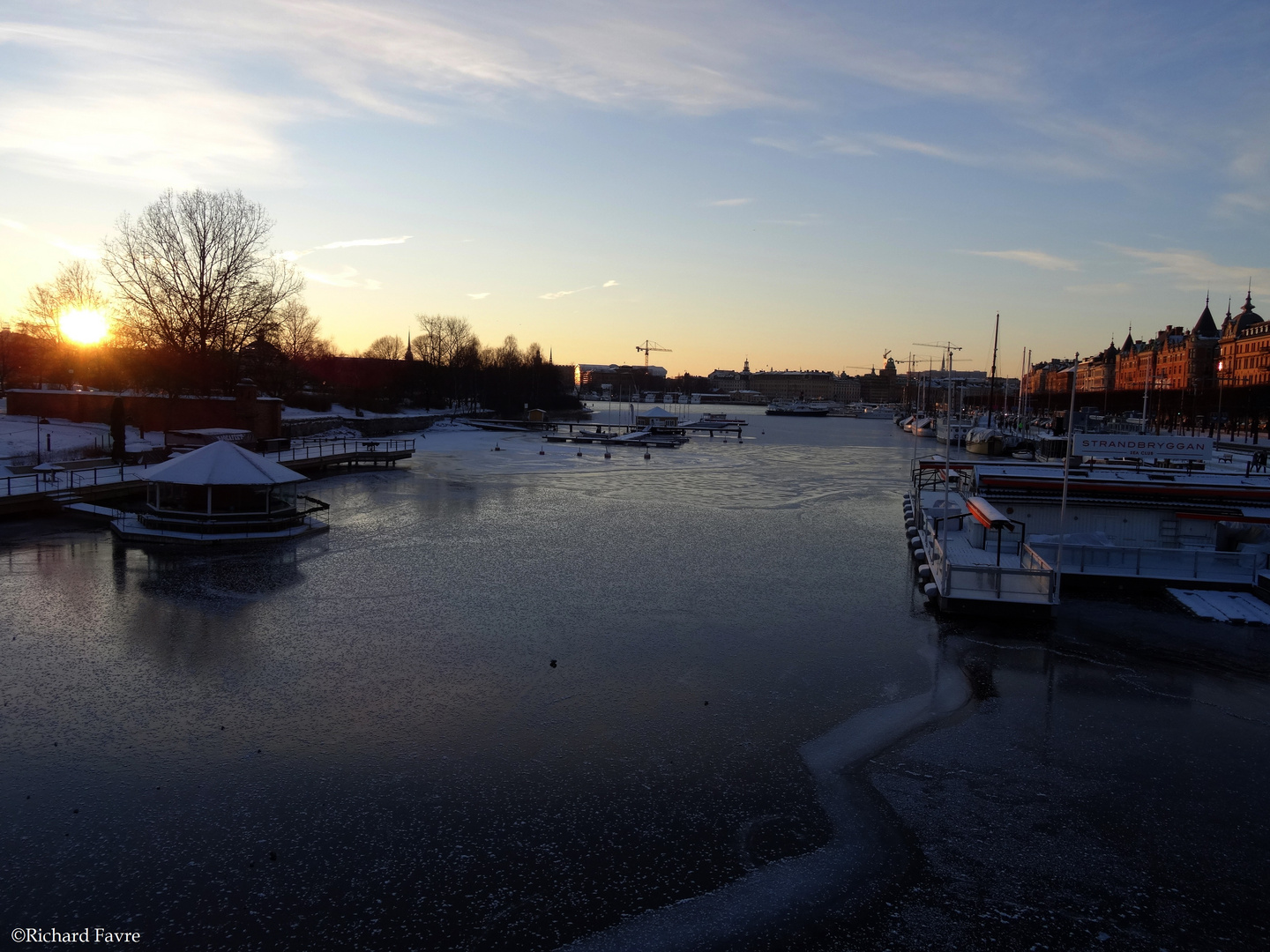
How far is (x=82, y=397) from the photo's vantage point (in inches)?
1796

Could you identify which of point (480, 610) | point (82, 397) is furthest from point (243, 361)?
point (480, 610)

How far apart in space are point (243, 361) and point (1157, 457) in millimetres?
57462

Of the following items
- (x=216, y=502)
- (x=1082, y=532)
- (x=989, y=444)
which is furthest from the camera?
(x=989, y=444)

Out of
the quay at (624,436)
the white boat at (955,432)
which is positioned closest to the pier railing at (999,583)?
the quay at (624,436)

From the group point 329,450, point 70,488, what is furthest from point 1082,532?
point 329,450

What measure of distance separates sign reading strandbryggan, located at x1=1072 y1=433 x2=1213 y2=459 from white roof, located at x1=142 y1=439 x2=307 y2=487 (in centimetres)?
2906

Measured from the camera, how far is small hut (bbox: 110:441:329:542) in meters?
25.3

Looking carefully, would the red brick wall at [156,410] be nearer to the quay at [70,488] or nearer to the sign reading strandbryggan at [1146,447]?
the quay at [70,488]

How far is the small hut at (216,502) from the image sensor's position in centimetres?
2534

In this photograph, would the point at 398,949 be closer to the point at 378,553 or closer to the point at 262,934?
the point at 262,934
